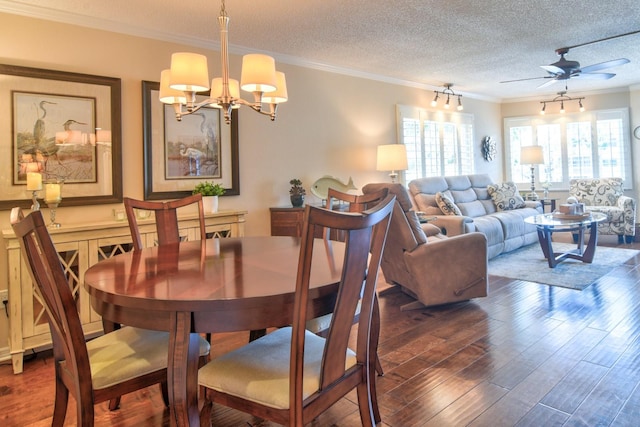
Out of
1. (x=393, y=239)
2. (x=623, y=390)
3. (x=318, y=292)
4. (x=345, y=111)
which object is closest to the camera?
(x=318, y=292)

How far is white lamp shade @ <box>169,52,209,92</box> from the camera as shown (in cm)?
188

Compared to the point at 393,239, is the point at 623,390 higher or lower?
lower

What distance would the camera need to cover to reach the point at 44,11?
2883mm

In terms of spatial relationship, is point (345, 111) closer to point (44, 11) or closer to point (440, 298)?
point (440, 298)

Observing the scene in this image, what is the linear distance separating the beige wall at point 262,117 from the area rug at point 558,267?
1937 millimetres

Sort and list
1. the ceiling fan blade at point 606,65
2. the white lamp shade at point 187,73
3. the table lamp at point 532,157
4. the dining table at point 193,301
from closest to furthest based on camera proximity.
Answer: the dining table at point 193,301
the white lamp shade at point 187,73
the ceiling fan blade at point 606,65
the table lamp at point 532,157

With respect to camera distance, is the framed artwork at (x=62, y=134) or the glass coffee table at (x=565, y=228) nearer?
the framed artwork at (x=62, y=134)

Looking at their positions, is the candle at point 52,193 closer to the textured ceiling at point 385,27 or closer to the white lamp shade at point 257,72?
the textured ceiling at point 385,27

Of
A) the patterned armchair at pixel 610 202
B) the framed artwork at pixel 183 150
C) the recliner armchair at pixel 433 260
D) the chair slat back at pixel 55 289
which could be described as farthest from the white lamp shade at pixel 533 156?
the chair slat back at pixel 55 289

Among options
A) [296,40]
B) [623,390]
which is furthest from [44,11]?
[623,390]

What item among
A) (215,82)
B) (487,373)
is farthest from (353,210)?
(487,373)

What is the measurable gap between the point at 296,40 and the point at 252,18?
2.20 feet

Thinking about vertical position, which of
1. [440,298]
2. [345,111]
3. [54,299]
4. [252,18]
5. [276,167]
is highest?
[252,18]

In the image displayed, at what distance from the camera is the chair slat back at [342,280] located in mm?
1150
